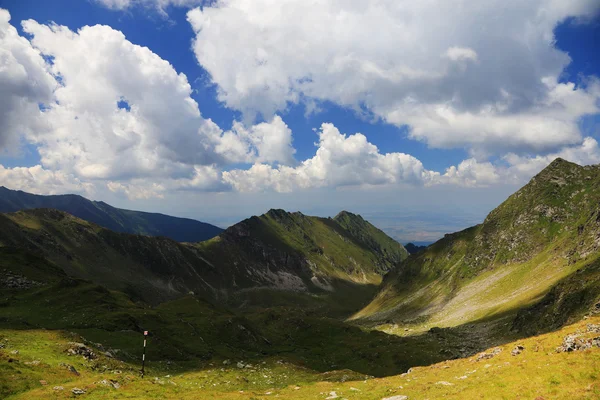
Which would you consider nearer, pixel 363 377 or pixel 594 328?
pixel 594 328

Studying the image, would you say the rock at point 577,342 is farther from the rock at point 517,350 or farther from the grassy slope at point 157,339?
the grassy slope at point 157,339

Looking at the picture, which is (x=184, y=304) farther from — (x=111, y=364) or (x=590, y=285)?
(x=590, y=285)

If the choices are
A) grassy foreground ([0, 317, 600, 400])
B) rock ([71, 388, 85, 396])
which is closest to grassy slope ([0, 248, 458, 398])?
grassy foreground ([0, 317, 600, 400])

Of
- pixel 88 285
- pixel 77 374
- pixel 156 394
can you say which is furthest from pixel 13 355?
pixel 88 285

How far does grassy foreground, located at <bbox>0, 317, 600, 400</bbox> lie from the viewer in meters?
24.8

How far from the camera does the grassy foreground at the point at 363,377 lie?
975 inches

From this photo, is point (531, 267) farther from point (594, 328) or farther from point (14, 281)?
point (14, 281)

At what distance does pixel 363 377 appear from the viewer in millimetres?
49750

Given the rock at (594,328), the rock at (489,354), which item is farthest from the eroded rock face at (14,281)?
the rock at (594,328)

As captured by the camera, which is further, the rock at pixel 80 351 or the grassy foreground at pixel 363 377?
the rock at pixel 80 351

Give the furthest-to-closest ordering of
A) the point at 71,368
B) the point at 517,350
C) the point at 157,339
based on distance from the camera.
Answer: the point at 157,339, the point at 71,368, the point at 517,350

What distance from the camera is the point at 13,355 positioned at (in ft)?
124

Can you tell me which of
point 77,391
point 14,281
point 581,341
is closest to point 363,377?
point 581,341

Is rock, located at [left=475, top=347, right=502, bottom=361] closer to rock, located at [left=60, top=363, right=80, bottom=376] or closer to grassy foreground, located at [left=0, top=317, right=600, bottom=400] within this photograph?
grassy foreground, located at [left=0, top=317, right=600, bottom=400]
